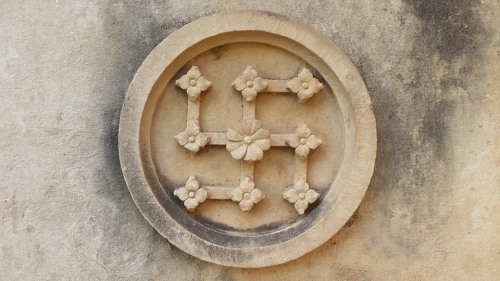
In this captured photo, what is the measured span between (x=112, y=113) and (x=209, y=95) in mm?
540

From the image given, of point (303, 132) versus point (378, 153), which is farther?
point (378, 153)

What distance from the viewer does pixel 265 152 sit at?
3.29 m

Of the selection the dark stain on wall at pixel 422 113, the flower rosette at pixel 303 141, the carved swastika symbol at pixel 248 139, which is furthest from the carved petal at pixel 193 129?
the dark stain on wall at pixel 422 113

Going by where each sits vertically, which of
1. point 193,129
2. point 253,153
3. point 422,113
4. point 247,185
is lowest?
point 247,185

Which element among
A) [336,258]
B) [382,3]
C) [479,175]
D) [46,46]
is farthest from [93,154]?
[479,175]

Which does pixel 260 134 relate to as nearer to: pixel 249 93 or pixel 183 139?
pixel 249 93

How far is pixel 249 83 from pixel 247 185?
0.54 metres

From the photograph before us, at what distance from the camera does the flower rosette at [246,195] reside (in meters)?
3.20

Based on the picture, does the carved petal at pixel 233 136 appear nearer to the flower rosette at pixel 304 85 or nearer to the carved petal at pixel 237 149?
the carved petal at pixel 237 149

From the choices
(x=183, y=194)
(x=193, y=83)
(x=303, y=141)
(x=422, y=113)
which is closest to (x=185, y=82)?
(x=193, y=83)

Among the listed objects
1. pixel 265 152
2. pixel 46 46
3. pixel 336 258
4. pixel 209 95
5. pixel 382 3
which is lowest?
pixel 336 258

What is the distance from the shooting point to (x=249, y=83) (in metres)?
3.18

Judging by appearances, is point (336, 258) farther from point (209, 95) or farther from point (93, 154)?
point (93, 154)

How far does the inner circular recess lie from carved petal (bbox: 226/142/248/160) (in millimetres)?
115
